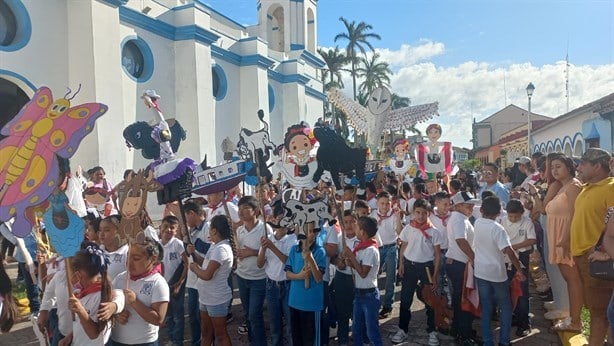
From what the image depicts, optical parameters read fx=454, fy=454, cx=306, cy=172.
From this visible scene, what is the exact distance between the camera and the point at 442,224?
558 cm

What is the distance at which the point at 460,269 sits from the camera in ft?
15.8

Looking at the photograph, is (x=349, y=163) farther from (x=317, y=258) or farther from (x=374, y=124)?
(x=374, y=124)

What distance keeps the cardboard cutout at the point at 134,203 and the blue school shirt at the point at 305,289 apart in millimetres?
1391

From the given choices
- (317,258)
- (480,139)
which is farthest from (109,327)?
(480,139)

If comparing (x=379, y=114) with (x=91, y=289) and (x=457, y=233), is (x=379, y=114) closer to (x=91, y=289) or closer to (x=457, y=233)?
(x=457, y=233)

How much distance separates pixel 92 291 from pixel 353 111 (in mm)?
12097

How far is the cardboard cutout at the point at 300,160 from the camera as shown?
463 cm

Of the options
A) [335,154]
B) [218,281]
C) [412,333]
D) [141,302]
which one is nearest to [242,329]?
[218,281]

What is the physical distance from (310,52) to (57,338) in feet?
76.5

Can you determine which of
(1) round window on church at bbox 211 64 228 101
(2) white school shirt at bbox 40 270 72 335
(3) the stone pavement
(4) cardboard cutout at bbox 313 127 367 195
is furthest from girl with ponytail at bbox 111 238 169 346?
(1) round window on church at bbox 211 64 228 101

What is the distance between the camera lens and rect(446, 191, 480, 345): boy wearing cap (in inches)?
186

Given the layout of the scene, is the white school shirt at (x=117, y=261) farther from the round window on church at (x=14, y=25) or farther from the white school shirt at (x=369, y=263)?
the round window on church at (x=14, y=25)

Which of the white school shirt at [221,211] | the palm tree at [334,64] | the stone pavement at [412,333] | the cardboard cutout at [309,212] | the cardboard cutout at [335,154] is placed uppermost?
the palm tree at [334,64]

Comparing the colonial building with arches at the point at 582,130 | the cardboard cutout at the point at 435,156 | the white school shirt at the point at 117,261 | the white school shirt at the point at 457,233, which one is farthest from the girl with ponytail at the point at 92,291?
the colonial building with arches at the point at 582,130
